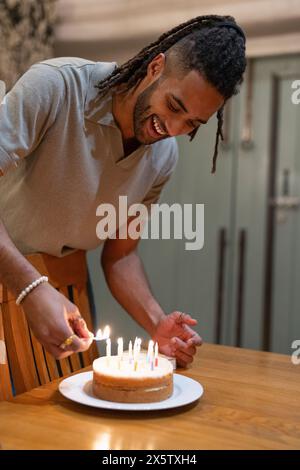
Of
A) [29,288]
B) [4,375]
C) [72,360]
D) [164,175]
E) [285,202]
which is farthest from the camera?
[285,202]

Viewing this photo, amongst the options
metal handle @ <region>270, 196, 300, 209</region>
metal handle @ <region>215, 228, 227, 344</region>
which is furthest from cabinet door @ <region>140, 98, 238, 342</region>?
metal handle @ <region>270, 196, 300, 209</region>

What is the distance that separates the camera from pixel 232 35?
143 cm

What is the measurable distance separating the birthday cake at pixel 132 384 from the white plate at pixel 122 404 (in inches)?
0.5

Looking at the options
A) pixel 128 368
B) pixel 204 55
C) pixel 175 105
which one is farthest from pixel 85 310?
pixel 204 55

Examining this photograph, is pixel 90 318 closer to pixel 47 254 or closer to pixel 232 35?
pixel 47 254

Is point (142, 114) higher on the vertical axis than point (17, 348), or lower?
higher

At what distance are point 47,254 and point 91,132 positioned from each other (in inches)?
13.1

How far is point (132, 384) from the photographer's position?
1.14 metres

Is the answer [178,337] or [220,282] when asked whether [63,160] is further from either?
[220,282]

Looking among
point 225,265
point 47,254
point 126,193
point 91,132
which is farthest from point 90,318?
point 225,265

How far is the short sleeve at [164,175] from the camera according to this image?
1731 millimetres

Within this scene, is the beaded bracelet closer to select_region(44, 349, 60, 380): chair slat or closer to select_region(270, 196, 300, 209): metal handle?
select_region(44, 349, 60, 380): chair slat

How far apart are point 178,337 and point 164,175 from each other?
49 centimetres

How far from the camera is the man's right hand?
1157 mm
